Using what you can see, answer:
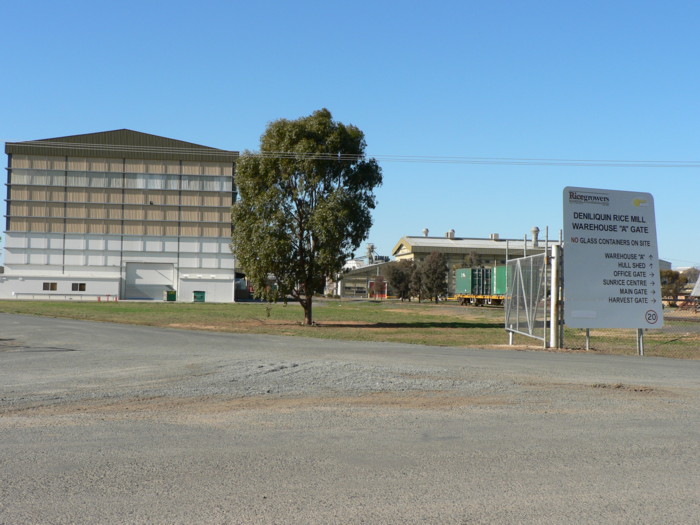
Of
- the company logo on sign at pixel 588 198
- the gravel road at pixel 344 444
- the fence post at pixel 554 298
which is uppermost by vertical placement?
the company logo on sign at pixel 588 198

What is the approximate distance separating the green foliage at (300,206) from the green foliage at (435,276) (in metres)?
67.3

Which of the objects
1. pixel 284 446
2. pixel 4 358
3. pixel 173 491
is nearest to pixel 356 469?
pixel 284 446

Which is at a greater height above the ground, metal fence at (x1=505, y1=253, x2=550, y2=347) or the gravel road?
metal fence at (x1=505, y1=253, x2=550, y2=347)

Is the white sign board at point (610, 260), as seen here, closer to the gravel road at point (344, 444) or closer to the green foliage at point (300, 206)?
the gravel road at point (344, 444)

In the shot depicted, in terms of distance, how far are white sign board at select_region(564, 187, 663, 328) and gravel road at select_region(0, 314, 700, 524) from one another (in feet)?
20.5

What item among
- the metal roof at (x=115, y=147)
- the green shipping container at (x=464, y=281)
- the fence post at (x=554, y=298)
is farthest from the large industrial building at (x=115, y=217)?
the fence post at (x=554, y=298)

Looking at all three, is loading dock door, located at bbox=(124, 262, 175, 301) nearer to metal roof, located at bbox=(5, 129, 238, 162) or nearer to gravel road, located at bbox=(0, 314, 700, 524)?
metal roof, located at bbox=(5, 129, 238, 162)

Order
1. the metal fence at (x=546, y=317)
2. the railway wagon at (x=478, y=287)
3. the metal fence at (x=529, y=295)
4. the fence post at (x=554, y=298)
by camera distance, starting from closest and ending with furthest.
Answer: the fence post at (x=554, y=298) → the metal fence at (x=546, y=317) → the metal fence at (x=529, y=295) → the railway wagon at (x=478, y=287)

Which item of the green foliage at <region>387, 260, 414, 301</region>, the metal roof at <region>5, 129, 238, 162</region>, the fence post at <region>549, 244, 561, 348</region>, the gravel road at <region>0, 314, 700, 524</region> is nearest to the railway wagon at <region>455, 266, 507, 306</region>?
the green foliage at <region>387, 260, 414, 301</region>

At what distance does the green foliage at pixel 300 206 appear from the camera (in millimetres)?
34000

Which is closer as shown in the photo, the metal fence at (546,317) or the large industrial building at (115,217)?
the metal fence at (546,317)

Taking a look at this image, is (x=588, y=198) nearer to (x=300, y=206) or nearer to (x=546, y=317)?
(x=546, y=317)

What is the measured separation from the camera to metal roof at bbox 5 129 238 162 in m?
78.4

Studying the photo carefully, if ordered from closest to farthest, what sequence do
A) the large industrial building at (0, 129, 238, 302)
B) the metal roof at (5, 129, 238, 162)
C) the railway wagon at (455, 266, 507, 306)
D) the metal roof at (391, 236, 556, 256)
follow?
the railway wagon at (455, 266, 507, 306) < the metal roof at (5, 129, 238, 162) < the large industrial building at (0, 129, 238, 302) < the metal roof at (391, 236, 556, 256)
